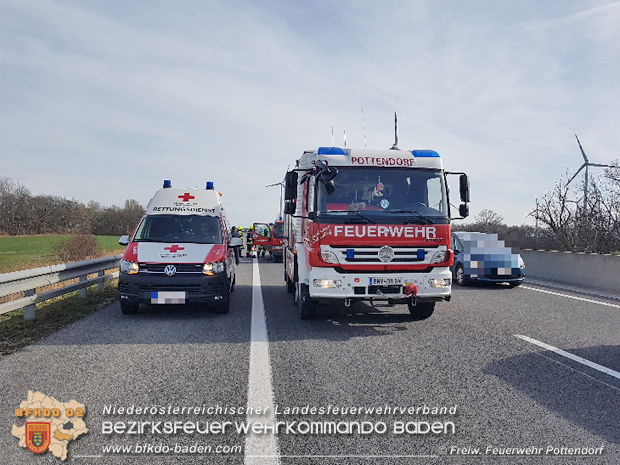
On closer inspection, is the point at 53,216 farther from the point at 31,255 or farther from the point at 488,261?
the point at 488,261

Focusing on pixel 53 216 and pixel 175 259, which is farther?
pixel 53 216

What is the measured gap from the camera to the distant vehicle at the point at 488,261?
45.2 ft

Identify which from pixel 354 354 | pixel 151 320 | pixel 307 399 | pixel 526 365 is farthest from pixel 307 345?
pixel 151 320

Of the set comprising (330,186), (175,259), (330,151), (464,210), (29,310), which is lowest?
(29,310)

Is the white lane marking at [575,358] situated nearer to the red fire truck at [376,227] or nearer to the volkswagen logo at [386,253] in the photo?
the red fire truck at [376,227]

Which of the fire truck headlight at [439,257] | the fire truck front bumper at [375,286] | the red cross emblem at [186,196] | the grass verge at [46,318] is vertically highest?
the red cross emblem at [186,196]

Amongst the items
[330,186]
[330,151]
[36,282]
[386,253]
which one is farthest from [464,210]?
[36,282]

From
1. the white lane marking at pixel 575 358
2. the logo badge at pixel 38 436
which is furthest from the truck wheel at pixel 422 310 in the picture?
the logo badge at pixel 38 436

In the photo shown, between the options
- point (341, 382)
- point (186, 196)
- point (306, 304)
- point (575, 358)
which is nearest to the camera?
point (341, 382)

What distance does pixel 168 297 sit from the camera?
8.22 m

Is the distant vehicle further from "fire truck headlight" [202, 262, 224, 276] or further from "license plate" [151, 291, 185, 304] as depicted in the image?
"license plate" [151, 291, 185, 304]

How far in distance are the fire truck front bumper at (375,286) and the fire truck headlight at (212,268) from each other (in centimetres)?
196

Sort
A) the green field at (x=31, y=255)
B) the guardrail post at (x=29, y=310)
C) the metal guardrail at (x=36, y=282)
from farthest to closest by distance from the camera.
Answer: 1. the green field at (x=31, y=255)
2. the guardrail post at (x=29, y=310)
3. the metal guardrail at (x=36, y=282)

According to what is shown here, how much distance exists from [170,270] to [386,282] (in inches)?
144
